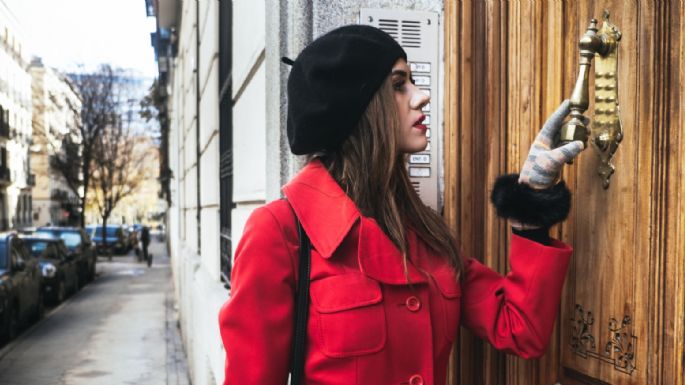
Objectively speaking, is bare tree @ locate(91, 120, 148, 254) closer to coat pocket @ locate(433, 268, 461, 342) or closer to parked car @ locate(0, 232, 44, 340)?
parked car @ locate(0, 232, 44, 340)

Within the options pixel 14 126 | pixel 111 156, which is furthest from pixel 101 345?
pixel 14 126

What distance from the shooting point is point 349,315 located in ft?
5.93

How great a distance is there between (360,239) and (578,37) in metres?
0.81

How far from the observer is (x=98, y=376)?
367 inches

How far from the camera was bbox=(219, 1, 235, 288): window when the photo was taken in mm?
5527

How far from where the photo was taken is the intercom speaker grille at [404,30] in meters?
2.86

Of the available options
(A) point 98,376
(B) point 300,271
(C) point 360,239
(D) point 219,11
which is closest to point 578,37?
(C) point 360,239

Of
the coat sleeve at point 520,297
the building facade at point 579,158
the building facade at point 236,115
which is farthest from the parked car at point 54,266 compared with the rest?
the coat sleeve at point 520,297

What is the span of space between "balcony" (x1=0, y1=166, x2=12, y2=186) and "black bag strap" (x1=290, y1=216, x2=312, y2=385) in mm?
53529

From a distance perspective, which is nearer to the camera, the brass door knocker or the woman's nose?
the brass door knocker

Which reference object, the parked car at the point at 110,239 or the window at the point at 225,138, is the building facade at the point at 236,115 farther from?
the parked car at the point at 110,239

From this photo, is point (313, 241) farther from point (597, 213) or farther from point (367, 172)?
point (597, 213)

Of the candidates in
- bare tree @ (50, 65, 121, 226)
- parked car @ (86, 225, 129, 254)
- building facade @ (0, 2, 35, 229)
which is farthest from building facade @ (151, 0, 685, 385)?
building facade @ (0, 2, 35, 229)

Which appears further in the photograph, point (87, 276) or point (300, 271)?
point (87, 276)
